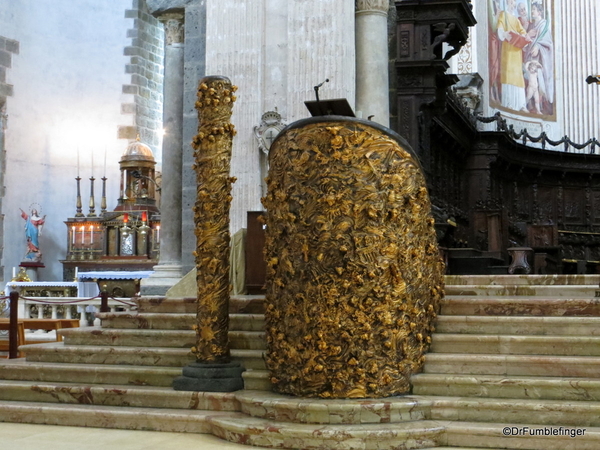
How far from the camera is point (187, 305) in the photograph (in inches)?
252

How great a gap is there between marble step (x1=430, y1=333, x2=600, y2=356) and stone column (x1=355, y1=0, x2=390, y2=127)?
4.20 metres

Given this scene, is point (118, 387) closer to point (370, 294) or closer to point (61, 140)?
point (370, 294)

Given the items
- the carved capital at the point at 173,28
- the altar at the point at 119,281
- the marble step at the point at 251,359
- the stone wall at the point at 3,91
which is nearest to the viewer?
the marble step at the point at 251,359

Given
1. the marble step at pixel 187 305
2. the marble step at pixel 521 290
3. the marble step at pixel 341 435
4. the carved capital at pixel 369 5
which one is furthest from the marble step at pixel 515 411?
the carved capital at pixel 369 5

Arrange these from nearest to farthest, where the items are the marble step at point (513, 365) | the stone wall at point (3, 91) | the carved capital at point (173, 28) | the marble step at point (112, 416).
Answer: the marble step at point (513, 365)
the marble step at point (112, 416)
the carved capital at point (173, 28)
the stone wall at point (3, 91)

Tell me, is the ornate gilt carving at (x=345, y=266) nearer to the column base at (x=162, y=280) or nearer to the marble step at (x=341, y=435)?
the marble step at (x=341, y=435)

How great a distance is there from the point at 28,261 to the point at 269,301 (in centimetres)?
1195

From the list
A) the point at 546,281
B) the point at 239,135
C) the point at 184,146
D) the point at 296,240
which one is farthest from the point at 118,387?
the point at 184,146

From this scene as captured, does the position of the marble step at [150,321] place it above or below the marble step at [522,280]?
below

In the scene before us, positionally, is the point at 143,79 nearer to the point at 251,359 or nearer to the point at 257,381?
the point at 251,359

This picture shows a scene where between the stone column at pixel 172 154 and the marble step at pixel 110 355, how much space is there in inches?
133

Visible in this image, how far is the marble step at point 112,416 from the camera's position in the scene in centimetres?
491

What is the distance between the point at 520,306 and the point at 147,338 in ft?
8.62

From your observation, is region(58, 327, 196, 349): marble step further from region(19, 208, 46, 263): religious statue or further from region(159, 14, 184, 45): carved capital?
region(19, 208, 46, 263): religious statue
